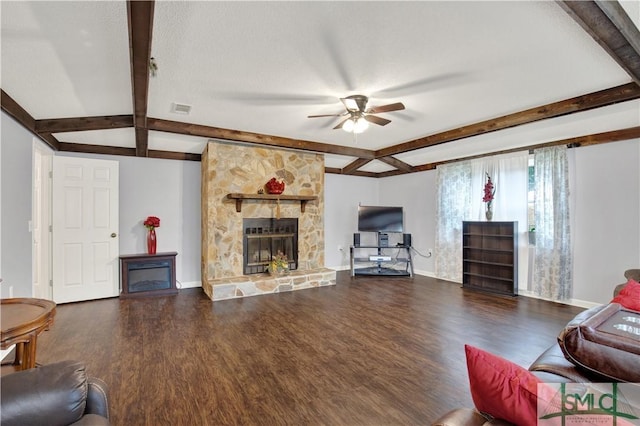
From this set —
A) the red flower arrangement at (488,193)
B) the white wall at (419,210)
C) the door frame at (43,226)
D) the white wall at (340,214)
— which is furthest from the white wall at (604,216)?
the door frame at (43,226)

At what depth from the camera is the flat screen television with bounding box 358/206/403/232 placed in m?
6.88

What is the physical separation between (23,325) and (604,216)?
20.0 feet

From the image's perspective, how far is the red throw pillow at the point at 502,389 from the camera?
0.90 metres

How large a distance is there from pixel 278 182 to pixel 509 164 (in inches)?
156

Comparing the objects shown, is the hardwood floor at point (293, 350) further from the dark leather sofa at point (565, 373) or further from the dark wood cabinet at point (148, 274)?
the dark leather sofa at point (565, 373)

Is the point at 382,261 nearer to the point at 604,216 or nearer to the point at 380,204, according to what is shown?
the point at 380,204

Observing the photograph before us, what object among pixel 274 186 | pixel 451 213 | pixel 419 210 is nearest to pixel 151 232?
pixel 274 186

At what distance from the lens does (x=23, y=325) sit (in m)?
1.62

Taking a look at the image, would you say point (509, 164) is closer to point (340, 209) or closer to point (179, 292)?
Result: point (340, 209)

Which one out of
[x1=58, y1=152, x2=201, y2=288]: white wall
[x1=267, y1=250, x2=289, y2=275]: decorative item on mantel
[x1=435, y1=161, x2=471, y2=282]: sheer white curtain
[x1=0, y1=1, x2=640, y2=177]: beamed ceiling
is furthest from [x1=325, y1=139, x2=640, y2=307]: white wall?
[x1=58, y1=152, x2=201, y2=288]: white wall

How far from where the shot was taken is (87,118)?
3.75 m

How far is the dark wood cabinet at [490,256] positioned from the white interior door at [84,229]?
596cm

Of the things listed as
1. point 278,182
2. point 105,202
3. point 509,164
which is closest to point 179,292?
point 105,202

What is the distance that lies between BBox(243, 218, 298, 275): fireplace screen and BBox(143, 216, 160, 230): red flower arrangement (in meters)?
1.42
